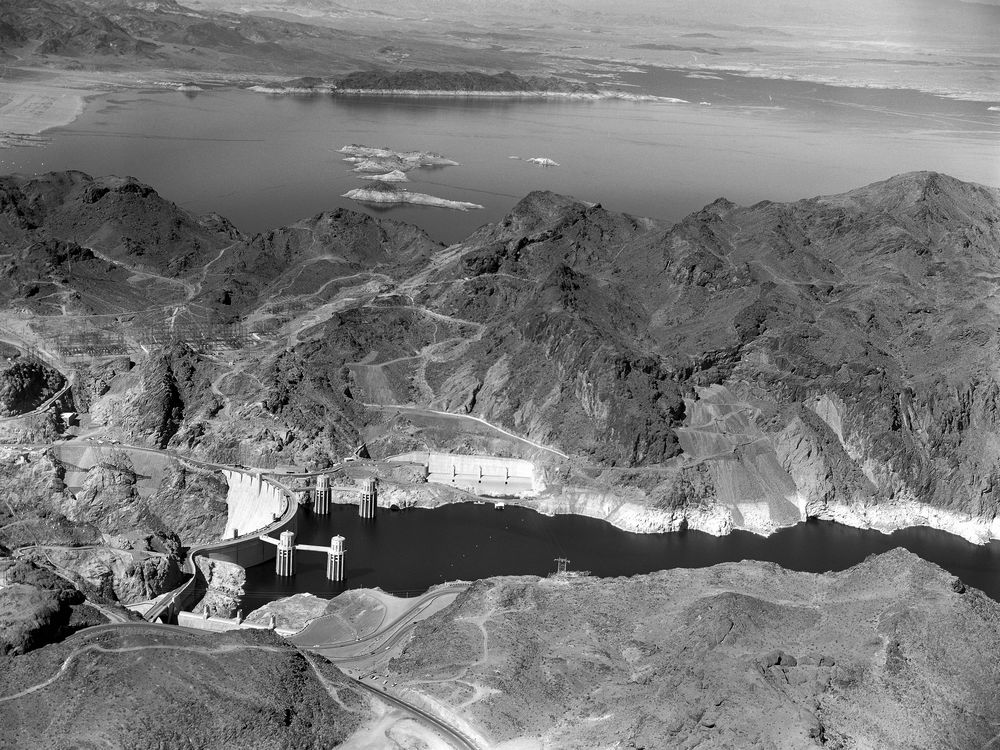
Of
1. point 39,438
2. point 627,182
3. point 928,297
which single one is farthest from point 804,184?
point 39,438

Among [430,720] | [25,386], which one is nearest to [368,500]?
[25,386]

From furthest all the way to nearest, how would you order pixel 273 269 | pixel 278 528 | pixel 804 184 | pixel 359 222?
1. pixel 804 184
2. pixel 359 222
3. pixel 273 269
4. pixel 278 528

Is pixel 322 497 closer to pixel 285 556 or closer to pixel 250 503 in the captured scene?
pixel 250 503

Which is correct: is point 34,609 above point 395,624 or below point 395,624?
above

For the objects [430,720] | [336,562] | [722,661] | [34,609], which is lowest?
[336,562]

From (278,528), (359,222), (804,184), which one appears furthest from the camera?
(804,184)

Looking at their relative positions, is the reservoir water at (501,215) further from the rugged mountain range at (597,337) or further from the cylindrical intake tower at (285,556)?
the rugged mountain range at (597,337)

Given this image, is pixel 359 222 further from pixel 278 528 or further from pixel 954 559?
pixel 954 559
